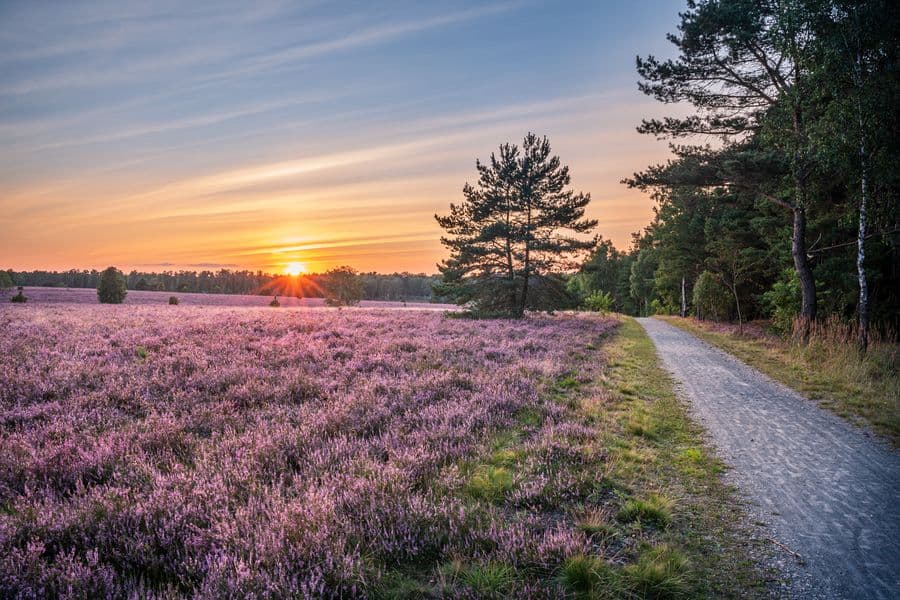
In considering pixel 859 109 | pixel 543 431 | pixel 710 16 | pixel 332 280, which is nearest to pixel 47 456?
pixel 543 431

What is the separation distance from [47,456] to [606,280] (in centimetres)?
10607

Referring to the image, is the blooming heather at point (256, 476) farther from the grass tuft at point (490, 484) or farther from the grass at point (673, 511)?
the grass at point (673, 511)

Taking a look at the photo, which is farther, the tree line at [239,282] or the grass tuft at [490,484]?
the tree line at [239,282]

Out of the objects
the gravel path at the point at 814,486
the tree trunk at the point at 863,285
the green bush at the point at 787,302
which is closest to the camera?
the gravel path at the point at 814,486

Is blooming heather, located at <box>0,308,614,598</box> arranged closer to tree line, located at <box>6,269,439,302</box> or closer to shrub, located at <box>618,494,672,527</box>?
shrub, located at <box>618,494,672,527</box>

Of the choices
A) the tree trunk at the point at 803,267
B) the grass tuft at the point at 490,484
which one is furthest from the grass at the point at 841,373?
the grass tuft at the point at 490,484

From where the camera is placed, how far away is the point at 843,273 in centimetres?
2200

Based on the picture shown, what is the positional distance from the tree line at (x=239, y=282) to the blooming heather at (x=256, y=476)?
9656cm

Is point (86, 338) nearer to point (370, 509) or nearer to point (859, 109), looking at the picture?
point (370, 509)

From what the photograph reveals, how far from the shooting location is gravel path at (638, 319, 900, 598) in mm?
3449

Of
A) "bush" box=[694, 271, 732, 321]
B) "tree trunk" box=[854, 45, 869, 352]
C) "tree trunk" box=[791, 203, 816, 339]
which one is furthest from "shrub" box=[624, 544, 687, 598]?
"bush" box=[694, 271, 732, 321]

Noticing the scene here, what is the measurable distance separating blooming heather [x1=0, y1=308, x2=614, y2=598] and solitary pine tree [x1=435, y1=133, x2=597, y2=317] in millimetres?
21180

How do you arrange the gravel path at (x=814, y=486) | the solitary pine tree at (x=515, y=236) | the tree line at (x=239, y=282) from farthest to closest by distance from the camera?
the tree line at (x=239, y=282) → the solitary pine tree at (x=515, y=236) → the gravel path at (x=814, y=486)

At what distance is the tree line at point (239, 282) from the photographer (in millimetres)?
108925
